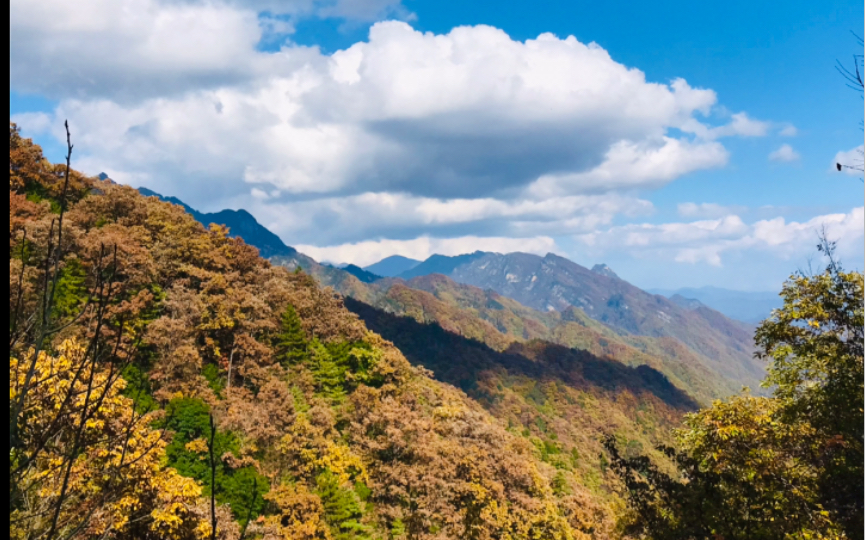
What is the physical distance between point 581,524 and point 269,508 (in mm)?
16887

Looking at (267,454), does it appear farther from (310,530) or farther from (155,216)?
(155,216)

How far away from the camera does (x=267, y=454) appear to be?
2842 cm

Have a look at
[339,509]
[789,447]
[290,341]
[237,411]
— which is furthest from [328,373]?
[789,447]

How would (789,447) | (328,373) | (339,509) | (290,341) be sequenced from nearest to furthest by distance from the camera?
(789,447) → (339,509) → (328,373) → (290,341)

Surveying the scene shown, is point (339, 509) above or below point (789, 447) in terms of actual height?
below

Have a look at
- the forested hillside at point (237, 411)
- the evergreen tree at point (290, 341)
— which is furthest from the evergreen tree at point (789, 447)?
the evergreen tree at point (290, 341)

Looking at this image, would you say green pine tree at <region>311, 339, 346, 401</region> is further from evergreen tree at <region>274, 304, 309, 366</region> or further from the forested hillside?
evergreen tree at <region>274, 304, 309, 366</region>

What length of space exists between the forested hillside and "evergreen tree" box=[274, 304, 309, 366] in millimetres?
176

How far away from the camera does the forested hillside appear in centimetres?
1656

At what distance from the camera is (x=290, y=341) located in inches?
1576

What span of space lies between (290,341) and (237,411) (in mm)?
10516

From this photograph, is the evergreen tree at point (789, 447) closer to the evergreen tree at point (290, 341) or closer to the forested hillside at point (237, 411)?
the forested hillside at point (237, 411)

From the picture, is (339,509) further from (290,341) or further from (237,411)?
(290,341)

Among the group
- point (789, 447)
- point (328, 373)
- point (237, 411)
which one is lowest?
point (237, 411)
